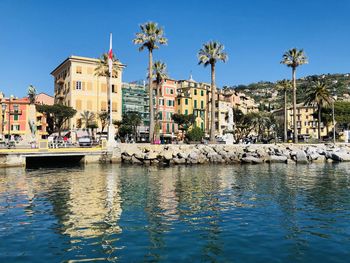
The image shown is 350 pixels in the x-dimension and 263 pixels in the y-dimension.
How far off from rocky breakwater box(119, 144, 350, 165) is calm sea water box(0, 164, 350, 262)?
20.0 metres

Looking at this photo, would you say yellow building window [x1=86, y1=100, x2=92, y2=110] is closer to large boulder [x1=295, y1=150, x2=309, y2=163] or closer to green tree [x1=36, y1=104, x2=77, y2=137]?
green tree [x1=36, y1=104, x2=77, y2=137]

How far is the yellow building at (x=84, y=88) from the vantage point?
7086 cm

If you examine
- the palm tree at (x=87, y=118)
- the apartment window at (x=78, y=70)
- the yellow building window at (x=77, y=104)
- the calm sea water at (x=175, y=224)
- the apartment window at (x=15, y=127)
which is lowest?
the calm sea water at (x=175, y=224)

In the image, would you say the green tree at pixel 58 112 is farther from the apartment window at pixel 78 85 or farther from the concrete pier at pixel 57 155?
the concrete pier at pixel 57 155

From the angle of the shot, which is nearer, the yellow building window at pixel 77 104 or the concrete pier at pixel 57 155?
the concrete pier at pixel 57 155

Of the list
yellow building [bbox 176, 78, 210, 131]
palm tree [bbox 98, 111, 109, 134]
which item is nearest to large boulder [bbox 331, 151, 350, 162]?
palm tree [bbox 98, 111, 109, 134]

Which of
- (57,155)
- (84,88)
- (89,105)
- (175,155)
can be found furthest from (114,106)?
(175,155)

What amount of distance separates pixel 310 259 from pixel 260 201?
778 centimetres

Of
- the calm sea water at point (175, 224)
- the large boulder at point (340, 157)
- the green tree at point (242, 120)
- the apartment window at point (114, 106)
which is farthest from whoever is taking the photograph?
the green tree at point (242, 120)

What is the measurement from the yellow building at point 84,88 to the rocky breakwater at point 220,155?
102 ft

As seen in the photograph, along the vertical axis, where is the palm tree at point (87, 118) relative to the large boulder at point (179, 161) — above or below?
above

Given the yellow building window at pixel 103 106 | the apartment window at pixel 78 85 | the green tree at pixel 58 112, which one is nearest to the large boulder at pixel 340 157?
the yellow building window at pixel 103 106

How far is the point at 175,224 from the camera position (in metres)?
12.3

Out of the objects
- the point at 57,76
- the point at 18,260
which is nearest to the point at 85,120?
the point at 57,76
